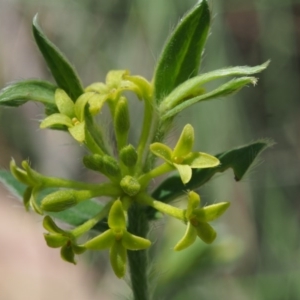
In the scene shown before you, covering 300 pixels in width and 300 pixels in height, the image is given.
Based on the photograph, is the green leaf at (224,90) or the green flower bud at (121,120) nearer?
the green leaf at (224,90)

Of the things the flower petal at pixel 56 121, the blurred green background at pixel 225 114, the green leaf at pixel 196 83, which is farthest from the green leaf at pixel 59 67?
the blurred green background at pixel 225 114

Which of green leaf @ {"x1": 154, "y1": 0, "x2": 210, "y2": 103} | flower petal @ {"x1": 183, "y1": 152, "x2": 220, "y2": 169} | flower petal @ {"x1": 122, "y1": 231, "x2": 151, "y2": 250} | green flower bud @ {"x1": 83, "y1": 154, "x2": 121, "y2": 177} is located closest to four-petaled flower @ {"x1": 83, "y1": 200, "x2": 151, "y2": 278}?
flower petal @ {"x1": 122, "y1": 231, "x2": 151, "y2": 250}

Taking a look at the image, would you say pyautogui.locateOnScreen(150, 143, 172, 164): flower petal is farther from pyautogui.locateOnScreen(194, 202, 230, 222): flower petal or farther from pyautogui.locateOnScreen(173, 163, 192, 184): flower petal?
pyautogui.locateOnScreen(194, 202, 230, 222): flower petal

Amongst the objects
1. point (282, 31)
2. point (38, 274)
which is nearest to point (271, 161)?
point (282, 31)

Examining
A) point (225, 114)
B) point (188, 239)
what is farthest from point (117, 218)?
point (225, 114)

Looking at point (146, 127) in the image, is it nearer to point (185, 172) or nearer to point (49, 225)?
point (185, 172)

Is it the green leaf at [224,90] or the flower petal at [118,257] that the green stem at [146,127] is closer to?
the green leaf at [224,90]

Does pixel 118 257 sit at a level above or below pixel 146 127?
below

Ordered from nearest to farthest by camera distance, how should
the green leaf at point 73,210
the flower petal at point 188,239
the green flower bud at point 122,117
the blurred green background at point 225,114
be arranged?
the flower petal at point 188,239, the green flower bud at point 122,117, the green leaf at point 73,210, the blurred green background at point 225,114
